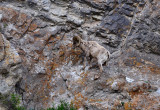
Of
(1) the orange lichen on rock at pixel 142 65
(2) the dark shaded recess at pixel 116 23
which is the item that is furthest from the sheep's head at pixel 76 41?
(1) the orange lichen on rock at pixel 142 65

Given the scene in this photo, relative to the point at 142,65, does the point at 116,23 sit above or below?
above

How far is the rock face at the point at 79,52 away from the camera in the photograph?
7.32m

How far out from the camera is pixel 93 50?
8.55 metres

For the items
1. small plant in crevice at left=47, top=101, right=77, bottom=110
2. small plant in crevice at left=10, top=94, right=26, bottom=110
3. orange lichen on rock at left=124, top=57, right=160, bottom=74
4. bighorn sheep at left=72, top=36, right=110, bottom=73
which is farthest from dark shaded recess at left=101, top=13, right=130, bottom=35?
small plant in crevice at left=10, top=94, right=26, bottom=110

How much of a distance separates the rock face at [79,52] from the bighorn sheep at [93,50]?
383 mm

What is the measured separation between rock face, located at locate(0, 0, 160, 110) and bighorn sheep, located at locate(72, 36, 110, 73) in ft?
1.26

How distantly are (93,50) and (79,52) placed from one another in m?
0.94

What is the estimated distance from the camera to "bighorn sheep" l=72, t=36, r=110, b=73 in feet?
27.1

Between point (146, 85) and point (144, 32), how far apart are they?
9.62 ft

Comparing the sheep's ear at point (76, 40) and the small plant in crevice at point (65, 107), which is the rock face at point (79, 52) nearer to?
the small plant in crevice at point (65, 107)

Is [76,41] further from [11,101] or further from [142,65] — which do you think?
[11,101]

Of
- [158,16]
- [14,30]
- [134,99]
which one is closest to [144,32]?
[158,16]

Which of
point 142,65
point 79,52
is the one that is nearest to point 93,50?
point 79,52

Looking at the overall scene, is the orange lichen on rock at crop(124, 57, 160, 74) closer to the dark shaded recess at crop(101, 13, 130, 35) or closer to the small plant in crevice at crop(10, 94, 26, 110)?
the dark shaded recess at crop(101, 13, 130, 35)
